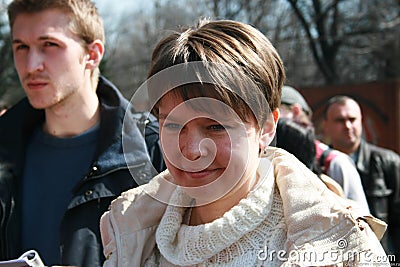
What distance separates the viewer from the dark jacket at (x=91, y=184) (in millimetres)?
2422

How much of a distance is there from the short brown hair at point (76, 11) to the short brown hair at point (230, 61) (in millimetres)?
1306

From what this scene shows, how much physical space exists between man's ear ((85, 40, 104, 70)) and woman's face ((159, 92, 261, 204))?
1.38 metres

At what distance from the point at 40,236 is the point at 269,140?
1394mm

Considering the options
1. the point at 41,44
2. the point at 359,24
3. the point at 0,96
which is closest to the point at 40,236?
the point at 41,44

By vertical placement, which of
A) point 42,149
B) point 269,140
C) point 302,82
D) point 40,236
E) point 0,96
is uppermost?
point 269,140

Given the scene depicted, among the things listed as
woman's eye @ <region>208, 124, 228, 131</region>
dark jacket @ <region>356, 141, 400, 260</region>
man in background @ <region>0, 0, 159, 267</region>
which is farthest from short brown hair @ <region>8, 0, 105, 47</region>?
dark jacket @ <region>356, 141, 400, 260</region>

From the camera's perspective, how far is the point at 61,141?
277cm

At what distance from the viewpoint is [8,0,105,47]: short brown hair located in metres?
2.79

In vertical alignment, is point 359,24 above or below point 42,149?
below

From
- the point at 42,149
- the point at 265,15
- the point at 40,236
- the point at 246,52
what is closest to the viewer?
the point at 246,52

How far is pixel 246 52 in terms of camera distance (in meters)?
1.56

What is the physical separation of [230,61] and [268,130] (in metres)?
0.25

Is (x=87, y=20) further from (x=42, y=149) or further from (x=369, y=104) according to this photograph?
(x=369, y=104)

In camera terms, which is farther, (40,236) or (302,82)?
(302,82)
